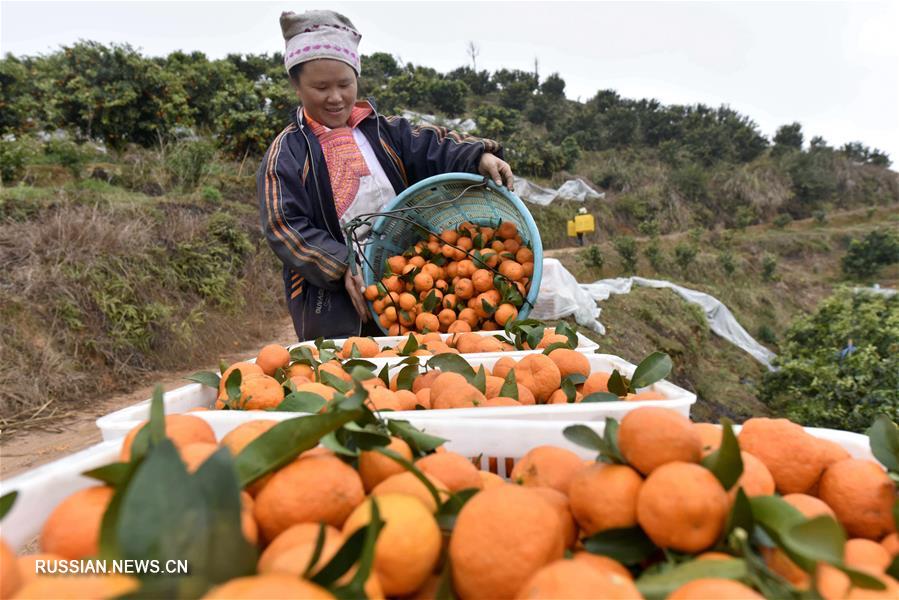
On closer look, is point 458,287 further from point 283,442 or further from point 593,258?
point 593,258

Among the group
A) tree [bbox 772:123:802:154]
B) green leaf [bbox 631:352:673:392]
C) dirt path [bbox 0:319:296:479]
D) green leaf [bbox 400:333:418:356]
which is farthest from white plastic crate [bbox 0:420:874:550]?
tree [bbox 772:123:802:154]

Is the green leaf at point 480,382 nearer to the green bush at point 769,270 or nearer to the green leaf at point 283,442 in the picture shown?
the green leaf at point 283,442

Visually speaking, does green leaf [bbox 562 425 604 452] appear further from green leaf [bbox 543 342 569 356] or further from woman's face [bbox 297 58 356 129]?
woman's face [bbox 297 58 356 129]

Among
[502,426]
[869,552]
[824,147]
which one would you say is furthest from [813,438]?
[824,147]

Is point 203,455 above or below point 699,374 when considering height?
above

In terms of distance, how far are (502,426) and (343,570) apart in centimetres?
48

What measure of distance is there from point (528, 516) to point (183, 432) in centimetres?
59

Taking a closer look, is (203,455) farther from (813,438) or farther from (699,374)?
(699,374)

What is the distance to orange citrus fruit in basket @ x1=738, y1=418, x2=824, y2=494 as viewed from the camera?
893 mm

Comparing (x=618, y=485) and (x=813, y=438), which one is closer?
(x=618, y=485)

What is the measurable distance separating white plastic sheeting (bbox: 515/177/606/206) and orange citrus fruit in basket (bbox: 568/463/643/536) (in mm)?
15962

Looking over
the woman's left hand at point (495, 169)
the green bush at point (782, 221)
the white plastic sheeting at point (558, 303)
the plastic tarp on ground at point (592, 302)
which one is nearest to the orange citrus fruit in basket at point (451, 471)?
the woman's left hand at point (495, 169)

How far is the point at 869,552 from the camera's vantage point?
73cm

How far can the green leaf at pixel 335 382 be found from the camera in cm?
132
